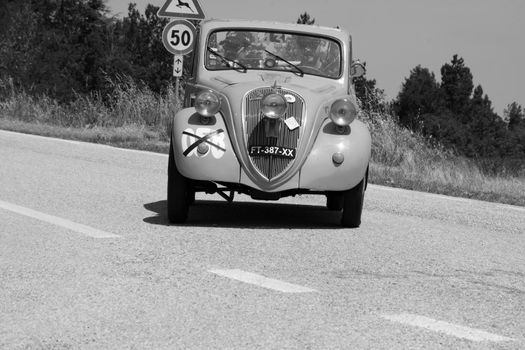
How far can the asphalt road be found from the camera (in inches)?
196

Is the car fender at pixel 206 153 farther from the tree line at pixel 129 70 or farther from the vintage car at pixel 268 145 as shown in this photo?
the tree line at pixel 129 70

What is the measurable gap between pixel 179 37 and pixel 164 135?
2015 mm

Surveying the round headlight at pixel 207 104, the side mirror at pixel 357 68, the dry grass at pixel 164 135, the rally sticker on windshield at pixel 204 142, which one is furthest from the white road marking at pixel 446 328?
the dry grass at pixel 164 135

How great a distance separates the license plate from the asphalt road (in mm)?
576

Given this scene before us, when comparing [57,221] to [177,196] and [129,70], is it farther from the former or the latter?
[129,70]

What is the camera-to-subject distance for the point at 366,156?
29.7 feet

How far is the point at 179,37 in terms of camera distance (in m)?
19.4

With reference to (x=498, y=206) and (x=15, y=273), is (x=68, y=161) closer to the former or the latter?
(x=498, y=206)

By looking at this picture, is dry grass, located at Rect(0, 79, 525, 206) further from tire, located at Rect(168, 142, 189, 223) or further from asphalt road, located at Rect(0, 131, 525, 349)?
tire, located at Rect(168, 142, 189, 223)

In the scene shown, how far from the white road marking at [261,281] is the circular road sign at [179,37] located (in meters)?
13.1

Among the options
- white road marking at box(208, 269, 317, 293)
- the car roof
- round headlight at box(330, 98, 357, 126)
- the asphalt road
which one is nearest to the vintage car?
round headlight at box(330, 98, 357, 126)

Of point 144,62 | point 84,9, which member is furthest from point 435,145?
point 144,62

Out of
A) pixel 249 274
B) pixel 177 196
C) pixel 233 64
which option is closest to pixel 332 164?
pixel 177 196

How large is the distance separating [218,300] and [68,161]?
912cm
